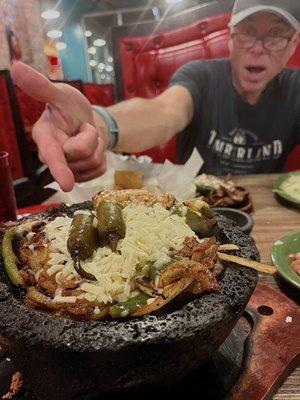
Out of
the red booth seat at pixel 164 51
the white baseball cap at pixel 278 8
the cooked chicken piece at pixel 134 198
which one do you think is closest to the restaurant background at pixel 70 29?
the red booth seat at pixel 164 51

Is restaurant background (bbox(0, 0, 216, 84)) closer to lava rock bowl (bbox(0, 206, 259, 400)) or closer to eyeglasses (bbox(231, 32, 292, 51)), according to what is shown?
eyeglasses (bbox(231, 32, 292, 51))

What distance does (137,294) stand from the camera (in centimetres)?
79

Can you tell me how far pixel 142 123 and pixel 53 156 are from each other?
178 centimetres

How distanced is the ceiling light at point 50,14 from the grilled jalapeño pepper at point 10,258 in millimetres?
6485

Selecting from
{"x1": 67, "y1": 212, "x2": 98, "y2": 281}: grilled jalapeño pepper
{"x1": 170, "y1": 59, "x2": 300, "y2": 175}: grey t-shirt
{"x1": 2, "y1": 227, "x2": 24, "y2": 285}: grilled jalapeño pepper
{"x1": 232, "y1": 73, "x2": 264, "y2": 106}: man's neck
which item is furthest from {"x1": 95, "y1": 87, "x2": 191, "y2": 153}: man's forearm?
{"x1": 67, "y1": 212, "x2": 98, "y2": 281}: grilled jalapeño pepper

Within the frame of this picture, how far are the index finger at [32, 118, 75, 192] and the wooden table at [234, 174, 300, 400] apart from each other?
784mm

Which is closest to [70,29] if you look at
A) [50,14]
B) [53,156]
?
[50,14]

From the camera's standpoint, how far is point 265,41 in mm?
3459

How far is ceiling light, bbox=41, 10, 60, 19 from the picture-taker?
21.4 ft

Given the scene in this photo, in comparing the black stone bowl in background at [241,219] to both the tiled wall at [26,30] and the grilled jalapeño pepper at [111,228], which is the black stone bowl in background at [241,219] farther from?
the tiled wall at [26,30]

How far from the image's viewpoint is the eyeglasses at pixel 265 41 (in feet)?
11.3

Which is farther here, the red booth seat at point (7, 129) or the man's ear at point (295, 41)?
the red booth seat at point (7, 129)

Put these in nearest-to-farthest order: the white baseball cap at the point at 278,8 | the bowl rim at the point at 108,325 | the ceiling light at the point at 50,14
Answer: the bowl rim at the point at 108,325 → the white baseball cap at the point at 278,8 → the ceiling light at the point at 50,14

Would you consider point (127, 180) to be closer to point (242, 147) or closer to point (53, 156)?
point (53, 156)
